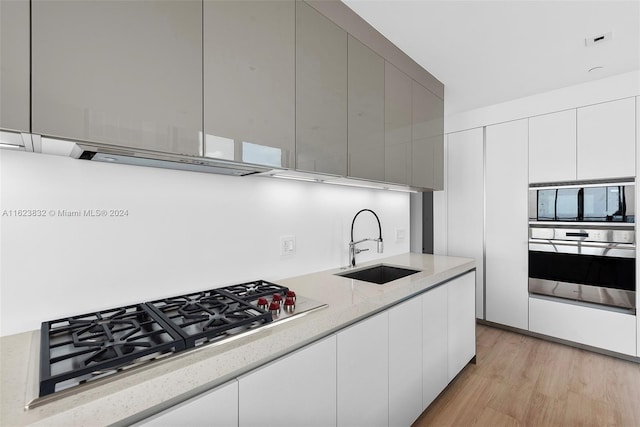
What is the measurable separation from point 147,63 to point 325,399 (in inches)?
56.0

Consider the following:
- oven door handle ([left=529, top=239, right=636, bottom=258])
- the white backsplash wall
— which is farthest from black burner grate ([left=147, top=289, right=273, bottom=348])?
oven door handle ([left=529, top=239, right=636, bottom=258])

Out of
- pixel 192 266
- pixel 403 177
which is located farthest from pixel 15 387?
pixel 403 177

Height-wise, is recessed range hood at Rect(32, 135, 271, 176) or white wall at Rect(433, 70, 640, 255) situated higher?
white wall at Rect(433, 70, 640, 255)

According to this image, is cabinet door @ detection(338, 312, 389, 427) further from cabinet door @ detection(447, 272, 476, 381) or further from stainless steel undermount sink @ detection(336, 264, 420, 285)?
cabinet door @ detection(447, 272, 476, 381)

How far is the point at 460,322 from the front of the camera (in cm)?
238

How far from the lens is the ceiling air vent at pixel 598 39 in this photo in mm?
2180

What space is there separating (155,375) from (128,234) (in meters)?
0.68

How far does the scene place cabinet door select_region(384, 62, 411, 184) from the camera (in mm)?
2125

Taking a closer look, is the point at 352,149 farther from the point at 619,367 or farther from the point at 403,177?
the point at 619,367

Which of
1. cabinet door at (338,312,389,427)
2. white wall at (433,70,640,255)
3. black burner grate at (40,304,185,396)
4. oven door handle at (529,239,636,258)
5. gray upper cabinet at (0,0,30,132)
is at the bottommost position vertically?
cabinet door at (338,312,389,427)

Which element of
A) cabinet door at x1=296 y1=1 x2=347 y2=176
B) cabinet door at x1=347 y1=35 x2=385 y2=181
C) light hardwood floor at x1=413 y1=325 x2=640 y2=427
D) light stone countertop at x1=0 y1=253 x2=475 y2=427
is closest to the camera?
light stone countertop at x1=0 y1=253 x2=475 y2=427

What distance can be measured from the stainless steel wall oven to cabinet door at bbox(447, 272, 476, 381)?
114 centimetres

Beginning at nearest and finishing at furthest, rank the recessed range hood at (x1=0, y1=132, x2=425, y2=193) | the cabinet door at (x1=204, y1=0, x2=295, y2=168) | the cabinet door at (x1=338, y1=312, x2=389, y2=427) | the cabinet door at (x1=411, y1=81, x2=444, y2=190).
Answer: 1. the recessed range hood at (x1=0, y1=132, x2=425, y2=193)
2. the cabinet door at (x1=204, y1=0, x2=295, y2=168)
3. the cabinet door at (x1=338, y1=312, x2=389, y2=427)
4. the cabinet door at (x1=411, y1=81, x2=444, y2=190)

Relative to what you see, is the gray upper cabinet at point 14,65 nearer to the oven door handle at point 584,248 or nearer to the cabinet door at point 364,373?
the cabinet door at point 364,373
